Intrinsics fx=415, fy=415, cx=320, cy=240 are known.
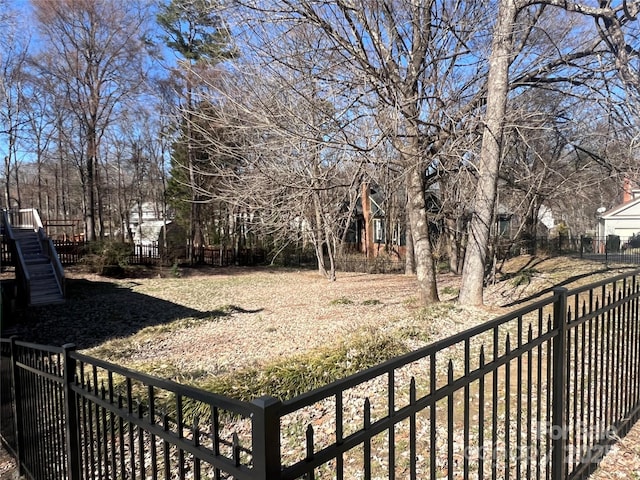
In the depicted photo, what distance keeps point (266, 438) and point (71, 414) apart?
78.0 inches

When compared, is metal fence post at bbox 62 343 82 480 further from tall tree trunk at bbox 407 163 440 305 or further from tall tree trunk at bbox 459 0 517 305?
tall tree trunk at bbox 459 0 517 305

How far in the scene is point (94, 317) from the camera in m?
10.9

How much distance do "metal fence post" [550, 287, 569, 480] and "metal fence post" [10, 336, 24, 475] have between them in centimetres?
392

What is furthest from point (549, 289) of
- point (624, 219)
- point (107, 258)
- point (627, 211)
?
point (624, 219)

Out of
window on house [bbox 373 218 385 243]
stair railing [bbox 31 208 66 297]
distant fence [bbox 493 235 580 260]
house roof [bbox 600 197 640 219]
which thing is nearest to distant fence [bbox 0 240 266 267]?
stair railing [bbox 31 208 66 297]

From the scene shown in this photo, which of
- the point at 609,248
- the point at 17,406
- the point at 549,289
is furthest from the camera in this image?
the point at 609,248

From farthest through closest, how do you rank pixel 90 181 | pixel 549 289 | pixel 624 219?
1. pixel 624 219
2. pixel 90 181
3. pixel 549 289

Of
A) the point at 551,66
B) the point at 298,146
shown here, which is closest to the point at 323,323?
the point at 298,146

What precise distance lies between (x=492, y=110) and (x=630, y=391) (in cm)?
510

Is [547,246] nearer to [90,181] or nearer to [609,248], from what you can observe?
[609,248]

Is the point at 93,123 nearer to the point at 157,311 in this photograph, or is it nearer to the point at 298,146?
the point at 157,311

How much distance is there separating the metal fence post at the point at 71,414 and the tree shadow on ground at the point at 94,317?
6.30m

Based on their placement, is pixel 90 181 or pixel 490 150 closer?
pixel 490 150

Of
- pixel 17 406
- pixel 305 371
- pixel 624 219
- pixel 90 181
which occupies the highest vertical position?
pixel 90 181
